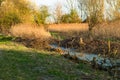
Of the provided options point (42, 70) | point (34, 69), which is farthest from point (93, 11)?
point (42, 70)

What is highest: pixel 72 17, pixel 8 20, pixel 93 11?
pixel 93 11

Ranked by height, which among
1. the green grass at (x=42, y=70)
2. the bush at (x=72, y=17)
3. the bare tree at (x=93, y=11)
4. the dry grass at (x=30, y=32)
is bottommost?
the bush at (x=72, y=17)

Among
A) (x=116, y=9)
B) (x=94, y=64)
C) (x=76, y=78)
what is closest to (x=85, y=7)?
(x=116, y=9)

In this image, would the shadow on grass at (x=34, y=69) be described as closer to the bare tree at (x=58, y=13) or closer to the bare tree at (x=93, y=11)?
the bare tree at (x=93, y=11)

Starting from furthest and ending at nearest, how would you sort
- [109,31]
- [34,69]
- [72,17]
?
[72,17] → [109,31] → [34,69]

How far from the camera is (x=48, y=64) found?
10891 mm

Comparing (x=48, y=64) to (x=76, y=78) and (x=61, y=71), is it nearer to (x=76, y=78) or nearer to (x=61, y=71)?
(x=61, y=71)

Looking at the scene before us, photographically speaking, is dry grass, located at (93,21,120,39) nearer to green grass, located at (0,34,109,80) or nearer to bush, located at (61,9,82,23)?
green grass, located at (0,34,109,80)

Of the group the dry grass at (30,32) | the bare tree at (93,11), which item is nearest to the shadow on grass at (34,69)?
the dry grass at (30,32)

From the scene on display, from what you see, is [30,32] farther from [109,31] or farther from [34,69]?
[34,69]

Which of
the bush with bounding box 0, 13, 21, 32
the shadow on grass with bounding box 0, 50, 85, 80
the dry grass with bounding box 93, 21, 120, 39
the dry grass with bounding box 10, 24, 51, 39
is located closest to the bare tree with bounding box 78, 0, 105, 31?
the dry grass with bounding box 10, 24, 51, 39

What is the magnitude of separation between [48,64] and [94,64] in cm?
150

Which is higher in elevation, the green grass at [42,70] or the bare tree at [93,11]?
the bare tree at [93,11]

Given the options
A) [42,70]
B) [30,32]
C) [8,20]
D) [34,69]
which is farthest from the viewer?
[8,20]
